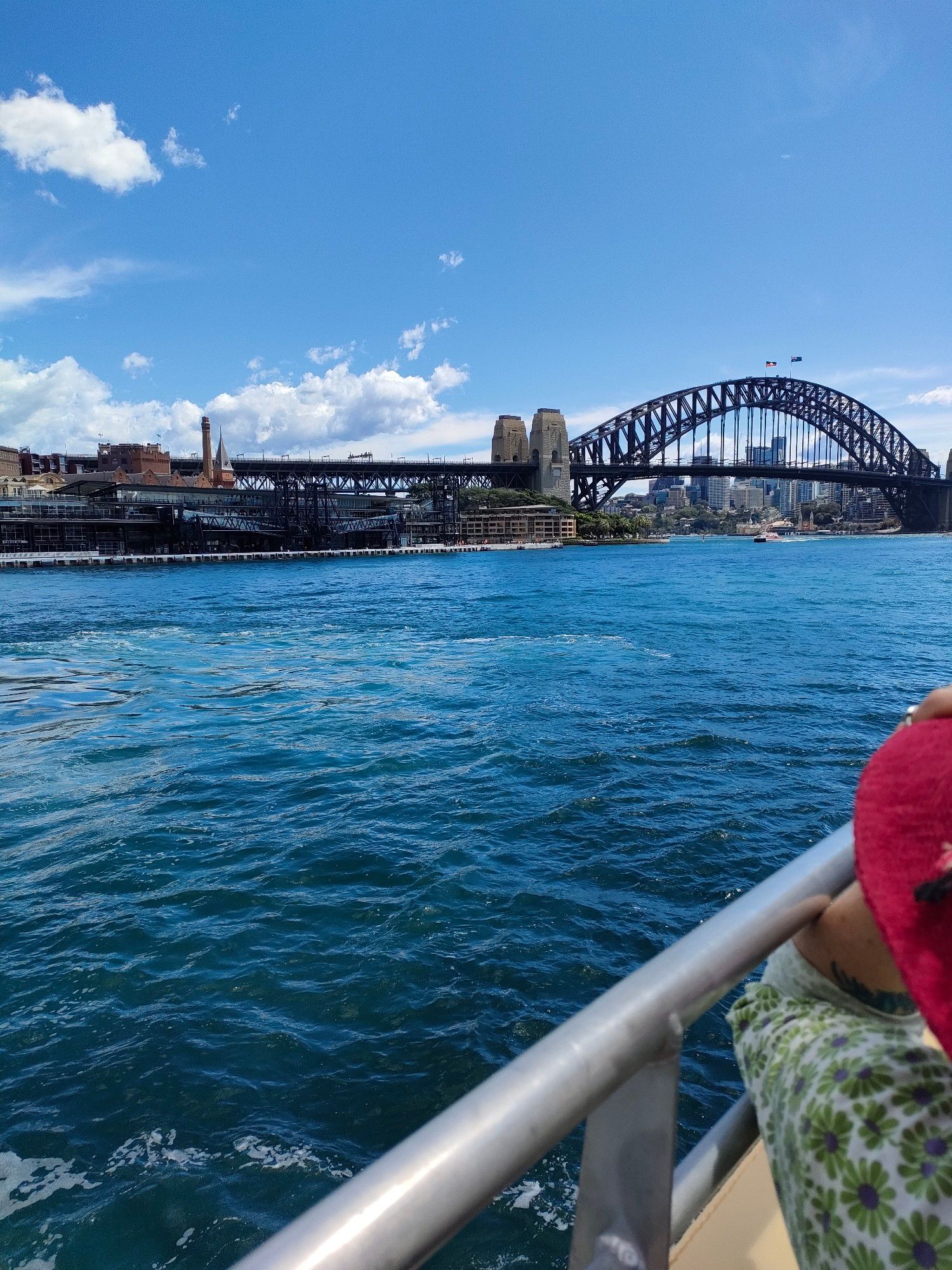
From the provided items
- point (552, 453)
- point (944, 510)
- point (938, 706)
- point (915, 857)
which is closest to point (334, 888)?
point (938, 706)

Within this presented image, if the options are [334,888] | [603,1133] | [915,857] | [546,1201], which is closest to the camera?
[915,857]

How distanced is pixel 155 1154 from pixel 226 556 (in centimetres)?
7096

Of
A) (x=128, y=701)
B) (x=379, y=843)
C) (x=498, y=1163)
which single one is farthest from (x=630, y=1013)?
(x=128, y=701)

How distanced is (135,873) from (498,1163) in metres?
6.41

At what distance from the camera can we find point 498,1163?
657mm

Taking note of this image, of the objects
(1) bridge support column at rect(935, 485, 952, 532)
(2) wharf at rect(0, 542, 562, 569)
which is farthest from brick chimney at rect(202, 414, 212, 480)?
(1) bridge support column at rect(935, 485, 952, 532)

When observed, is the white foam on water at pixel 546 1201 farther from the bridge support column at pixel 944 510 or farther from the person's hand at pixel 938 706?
the bridge support column at pixel 944 510

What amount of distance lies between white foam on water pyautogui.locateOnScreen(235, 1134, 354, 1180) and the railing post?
2901mm

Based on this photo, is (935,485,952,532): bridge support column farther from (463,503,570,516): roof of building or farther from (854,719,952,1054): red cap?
(854,719,952,1054): red cap

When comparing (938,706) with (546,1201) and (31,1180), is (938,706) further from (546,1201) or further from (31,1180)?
(31,1180)

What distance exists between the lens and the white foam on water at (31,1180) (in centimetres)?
331

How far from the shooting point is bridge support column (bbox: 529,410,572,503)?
10275 centimetres

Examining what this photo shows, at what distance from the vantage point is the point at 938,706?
101 cm

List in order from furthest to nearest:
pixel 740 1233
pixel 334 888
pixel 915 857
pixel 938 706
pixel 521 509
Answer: pixel 521 509, pixel 334 888, pixel 740 1233, pixel 938 706, pixel 915 857
